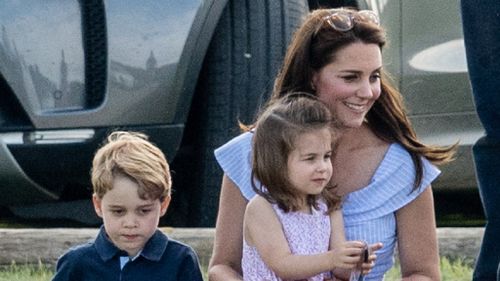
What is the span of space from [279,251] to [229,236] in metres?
0.34

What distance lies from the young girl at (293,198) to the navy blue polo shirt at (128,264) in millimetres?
231

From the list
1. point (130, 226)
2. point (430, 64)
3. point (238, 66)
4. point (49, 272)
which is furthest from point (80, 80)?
point (430, 64)

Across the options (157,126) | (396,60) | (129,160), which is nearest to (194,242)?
(157,126)

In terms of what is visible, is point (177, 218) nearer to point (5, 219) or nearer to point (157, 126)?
point (157, 126)

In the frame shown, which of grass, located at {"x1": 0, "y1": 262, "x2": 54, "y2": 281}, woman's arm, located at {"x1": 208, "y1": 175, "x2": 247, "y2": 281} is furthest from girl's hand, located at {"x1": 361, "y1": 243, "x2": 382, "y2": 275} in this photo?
grass, located at {"x1": 0, "y1": 262, "x2": 54, "y2": 281}

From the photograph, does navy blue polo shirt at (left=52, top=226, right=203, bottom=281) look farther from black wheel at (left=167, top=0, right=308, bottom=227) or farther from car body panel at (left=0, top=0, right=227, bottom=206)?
black wheel at (left=167, top=0, right=308, bottom=227)

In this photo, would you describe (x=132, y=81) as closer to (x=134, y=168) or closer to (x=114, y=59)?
(x=114, y=59)

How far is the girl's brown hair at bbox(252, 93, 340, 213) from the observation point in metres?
4.50

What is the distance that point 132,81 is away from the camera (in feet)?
19.9

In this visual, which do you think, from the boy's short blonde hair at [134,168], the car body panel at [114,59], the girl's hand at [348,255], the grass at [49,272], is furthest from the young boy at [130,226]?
the grass at [49,272]

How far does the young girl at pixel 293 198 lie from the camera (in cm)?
448

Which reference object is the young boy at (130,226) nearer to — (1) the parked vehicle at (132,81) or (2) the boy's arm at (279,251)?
(2) the boy's arm at (279,251)

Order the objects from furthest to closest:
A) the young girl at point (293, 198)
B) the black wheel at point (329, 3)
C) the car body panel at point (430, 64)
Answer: the car body panel at point (430, 64) < the black wheel at point (329, 3) < the young girl at point (293, 198)

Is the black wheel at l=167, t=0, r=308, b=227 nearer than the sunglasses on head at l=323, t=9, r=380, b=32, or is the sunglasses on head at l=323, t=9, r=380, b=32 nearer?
the sunglasses on head at l=323, t=9, r=380, b=32
